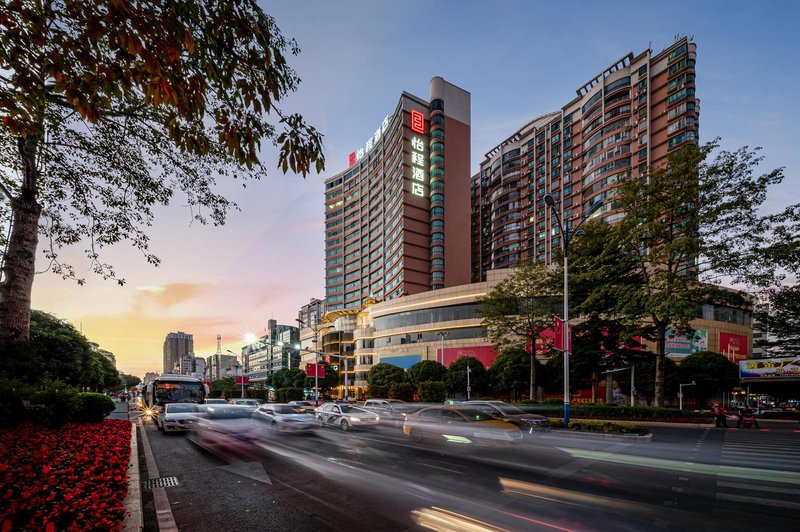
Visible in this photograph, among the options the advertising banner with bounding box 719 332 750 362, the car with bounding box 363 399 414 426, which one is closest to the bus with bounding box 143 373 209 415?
the car with bounding box 363 399 414 426

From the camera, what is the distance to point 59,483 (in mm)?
5137

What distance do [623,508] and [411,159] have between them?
8675 centimetres

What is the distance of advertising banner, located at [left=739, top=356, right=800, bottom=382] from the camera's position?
40125mm

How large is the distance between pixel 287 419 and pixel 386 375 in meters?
35.3

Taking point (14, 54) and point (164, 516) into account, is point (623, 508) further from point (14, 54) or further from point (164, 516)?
point (14, 54)

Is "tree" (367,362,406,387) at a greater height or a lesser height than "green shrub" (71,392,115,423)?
lesser

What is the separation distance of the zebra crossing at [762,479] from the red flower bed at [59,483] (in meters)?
10.2

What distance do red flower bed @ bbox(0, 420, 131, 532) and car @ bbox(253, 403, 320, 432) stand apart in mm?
10122

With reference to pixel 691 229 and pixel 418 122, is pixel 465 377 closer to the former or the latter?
pixel 691 229

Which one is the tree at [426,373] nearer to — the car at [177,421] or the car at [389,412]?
the car at [389,412]

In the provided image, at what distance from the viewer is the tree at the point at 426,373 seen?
4719cm

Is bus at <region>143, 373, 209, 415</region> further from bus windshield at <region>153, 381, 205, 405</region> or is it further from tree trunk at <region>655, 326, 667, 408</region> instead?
tree trunk at <region>655, 326, 667, 408</region>

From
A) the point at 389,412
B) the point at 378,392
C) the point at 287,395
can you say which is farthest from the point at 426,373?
the point at 287,395

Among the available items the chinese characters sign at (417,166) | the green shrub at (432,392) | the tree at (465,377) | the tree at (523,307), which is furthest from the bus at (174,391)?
the chinese characters sign at (417,166)
